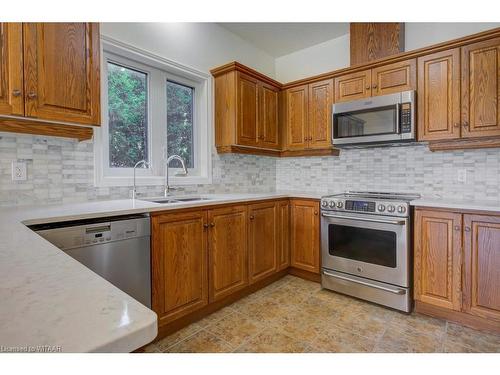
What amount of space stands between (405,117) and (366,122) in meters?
0.33

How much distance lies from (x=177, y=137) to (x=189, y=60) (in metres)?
0.76

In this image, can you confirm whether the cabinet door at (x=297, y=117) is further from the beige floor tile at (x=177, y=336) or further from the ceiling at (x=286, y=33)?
the beige floor tile at (x=177, y=336)

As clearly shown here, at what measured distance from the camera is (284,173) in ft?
12.3

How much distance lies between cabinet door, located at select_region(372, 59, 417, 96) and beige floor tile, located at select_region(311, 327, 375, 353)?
207 cm

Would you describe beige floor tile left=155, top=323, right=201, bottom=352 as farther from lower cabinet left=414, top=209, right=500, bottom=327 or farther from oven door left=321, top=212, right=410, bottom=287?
lower cabinet left=414, top=209, right=500, bottom=327

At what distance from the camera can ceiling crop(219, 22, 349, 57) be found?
119 inches

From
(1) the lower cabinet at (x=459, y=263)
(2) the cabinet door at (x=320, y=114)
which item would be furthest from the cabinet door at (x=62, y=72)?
(1) the lower cabinet at (x=459, y=263)

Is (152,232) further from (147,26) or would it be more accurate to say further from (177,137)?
(147,26)

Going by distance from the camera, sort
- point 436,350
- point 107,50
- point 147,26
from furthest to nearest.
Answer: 1. point 147,26
2. point 107,50
3. point 436,350

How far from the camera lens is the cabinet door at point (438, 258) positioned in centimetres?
207

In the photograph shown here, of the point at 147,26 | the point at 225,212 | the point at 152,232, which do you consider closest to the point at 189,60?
the point at 147,26

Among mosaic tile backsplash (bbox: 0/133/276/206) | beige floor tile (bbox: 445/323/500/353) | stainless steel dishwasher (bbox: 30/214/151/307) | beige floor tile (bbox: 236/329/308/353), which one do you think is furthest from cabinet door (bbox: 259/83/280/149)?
beige floor tile (bbox: 445/323/500/353)

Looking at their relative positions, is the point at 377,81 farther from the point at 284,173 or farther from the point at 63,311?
the point at 63,311

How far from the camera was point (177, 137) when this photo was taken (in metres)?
2.84
